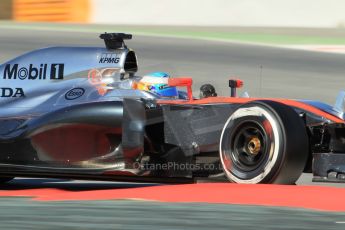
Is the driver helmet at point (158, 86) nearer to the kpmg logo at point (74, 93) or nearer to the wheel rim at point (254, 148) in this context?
the kpmg logo at point (74, 93)

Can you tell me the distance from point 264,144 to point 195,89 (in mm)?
1956

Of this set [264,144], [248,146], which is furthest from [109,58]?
[264,144]

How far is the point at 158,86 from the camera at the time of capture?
8484mm

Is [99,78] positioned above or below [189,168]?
above

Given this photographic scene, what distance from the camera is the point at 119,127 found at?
8055 mm

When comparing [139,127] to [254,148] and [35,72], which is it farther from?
[35,72]

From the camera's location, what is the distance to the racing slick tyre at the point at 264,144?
727 cm

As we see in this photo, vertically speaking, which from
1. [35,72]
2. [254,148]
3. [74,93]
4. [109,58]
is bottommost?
[254,148]
